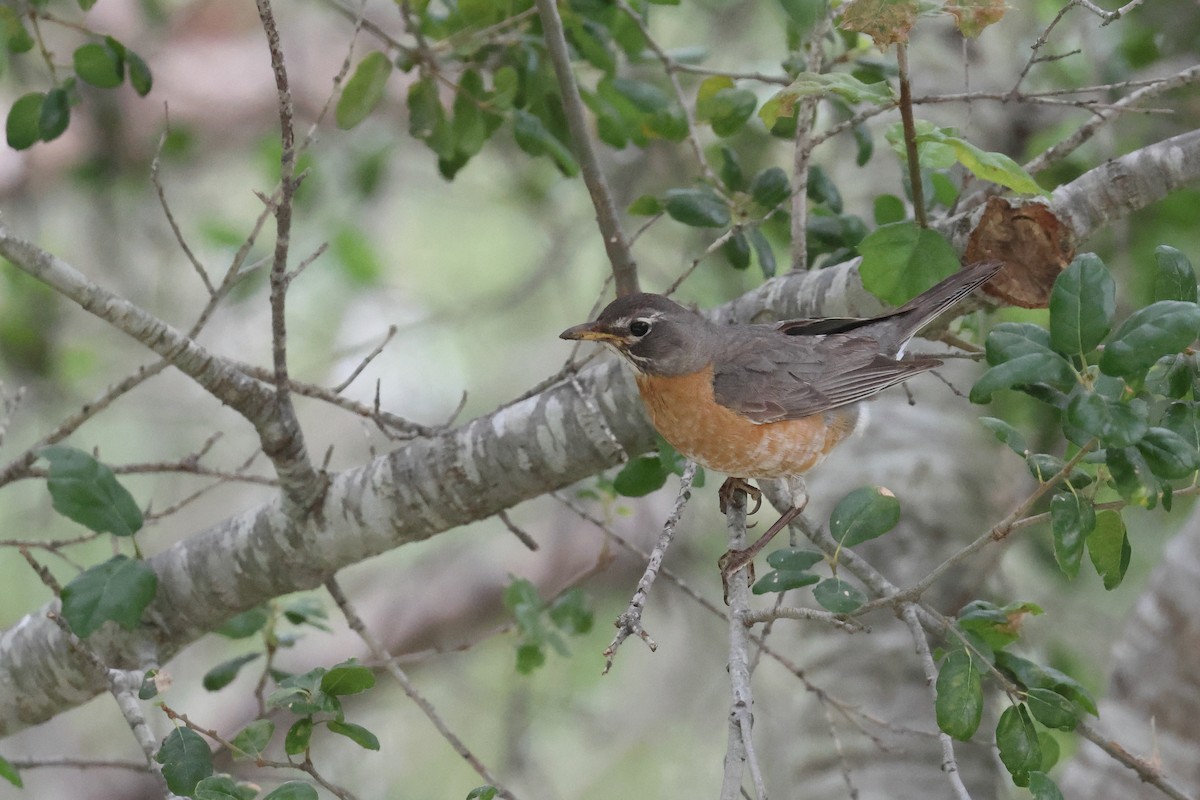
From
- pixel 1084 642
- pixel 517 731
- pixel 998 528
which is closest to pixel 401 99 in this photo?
pixel 517 731

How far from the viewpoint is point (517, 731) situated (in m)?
5.18

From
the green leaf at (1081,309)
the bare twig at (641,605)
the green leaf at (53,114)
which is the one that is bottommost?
the bare twig at (641,605)

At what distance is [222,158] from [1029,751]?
6.39 meters

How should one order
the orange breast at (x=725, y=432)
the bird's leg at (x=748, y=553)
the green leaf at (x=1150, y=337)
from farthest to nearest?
the orange breast at (x=725, y=432), the bird's leg at (x=748, y=553), the green leaf at (x=1150, y=337)

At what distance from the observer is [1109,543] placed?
6.70 ft

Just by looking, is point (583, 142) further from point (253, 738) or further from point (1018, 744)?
point (1018, 744)

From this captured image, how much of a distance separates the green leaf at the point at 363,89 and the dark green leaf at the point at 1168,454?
2.30 metres

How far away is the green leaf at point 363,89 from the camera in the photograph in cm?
323

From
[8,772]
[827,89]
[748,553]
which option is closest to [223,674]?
[8,772]

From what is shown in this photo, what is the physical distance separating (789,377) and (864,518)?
88cm

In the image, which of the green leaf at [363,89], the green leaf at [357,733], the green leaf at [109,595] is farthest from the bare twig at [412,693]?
the green leaf at [363,89]

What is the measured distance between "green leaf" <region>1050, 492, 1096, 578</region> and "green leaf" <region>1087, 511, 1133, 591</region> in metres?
0.10

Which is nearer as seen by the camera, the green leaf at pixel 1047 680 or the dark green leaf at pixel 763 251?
the green leaf at pixel 1047 680

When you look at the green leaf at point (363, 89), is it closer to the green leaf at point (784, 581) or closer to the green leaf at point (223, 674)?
the green leaf at point (223, 674)
